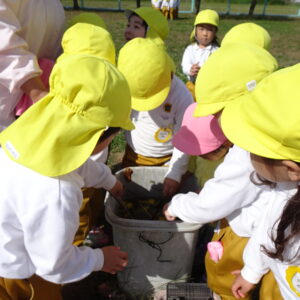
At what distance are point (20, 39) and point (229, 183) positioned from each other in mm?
1137

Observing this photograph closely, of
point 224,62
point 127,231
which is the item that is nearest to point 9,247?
point 127,231

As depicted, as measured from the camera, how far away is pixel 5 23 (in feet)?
4.91

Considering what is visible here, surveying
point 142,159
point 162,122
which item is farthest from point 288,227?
point 142,159

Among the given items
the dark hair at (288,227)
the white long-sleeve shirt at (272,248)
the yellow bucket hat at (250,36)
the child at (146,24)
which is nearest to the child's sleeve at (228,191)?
the white long-sleeve shirt at (272,248)

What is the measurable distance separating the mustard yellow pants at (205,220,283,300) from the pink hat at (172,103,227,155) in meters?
0.39

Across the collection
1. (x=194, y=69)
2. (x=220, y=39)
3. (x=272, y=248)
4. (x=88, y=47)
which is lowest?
(x=220, y=39)

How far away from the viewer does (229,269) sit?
165 cm

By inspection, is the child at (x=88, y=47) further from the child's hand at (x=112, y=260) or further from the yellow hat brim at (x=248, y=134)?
the yellow hat brim at (x=248, y=134)

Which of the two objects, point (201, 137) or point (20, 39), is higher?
point (20, 39)

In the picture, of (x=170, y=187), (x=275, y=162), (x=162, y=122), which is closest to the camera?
(x=275, y=162)

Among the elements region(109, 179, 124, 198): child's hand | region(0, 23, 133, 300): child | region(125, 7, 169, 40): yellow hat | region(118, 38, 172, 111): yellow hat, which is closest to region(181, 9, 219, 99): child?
region(125, 7, 169, 40): yellow hat

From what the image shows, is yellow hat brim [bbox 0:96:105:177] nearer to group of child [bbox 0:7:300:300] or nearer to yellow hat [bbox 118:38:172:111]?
group of child [bbox 0:7:300:300]

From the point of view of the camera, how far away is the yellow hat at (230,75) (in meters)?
1.50

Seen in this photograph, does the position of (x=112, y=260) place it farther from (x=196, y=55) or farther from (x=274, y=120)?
(x=196, y=55)
